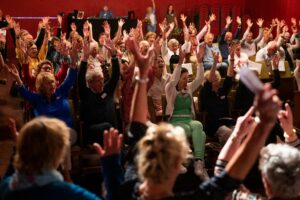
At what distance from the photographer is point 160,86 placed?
4996mm

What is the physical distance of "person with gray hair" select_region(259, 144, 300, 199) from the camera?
1697 mm

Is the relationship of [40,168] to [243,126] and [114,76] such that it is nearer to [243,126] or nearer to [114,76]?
[243,126]

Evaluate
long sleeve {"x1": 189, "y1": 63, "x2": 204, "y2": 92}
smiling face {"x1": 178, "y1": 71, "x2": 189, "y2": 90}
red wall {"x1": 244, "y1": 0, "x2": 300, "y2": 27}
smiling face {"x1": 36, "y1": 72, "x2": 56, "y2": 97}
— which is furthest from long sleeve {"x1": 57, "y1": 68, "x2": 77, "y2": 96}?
red wall {"x1": 244, "y1": 0, "x2": 300, "y2": 27}

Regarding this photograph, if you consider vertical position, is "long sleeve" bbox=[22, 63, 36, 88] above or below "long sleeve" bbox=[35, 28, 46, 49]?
below

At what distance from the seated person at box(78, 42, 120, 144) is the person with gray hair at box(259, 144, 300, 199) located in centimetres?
258

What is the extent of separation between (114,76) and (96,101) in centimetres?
29

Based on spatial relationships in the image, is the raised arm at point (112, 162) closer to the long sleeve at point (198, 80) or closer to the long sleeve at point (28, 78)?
the long sleeve at point (28, 78)

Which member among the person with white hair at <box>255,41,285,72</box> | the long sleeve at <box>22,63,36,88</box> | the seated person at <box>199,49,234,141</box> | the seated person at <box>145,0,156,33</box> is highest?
the seated person at <box>145,0,156,33</box>

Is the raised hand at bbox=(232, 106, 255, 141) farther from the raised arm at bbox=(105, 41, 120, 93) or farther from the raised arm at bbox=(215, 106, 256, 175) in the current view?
the raised arm at bbox=(105, 41, 120, 93)

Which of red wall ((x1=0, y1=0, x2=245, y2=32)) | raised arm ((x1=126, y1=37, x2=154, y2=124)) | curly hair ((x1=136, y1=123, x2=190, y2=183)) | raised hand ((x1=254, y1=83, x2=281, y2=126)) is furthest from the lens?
red wall ((x1=0, y1=0, x2=245, y2=32))

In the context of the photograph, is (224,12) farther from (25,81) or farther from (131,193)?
(131,193)

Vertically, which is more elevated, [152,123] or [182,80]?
[182,80]

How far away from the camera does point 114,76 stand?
4215 mm

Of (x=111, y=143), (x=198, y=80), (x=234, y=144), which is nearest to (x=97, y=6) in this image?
(x=198, y=80)
